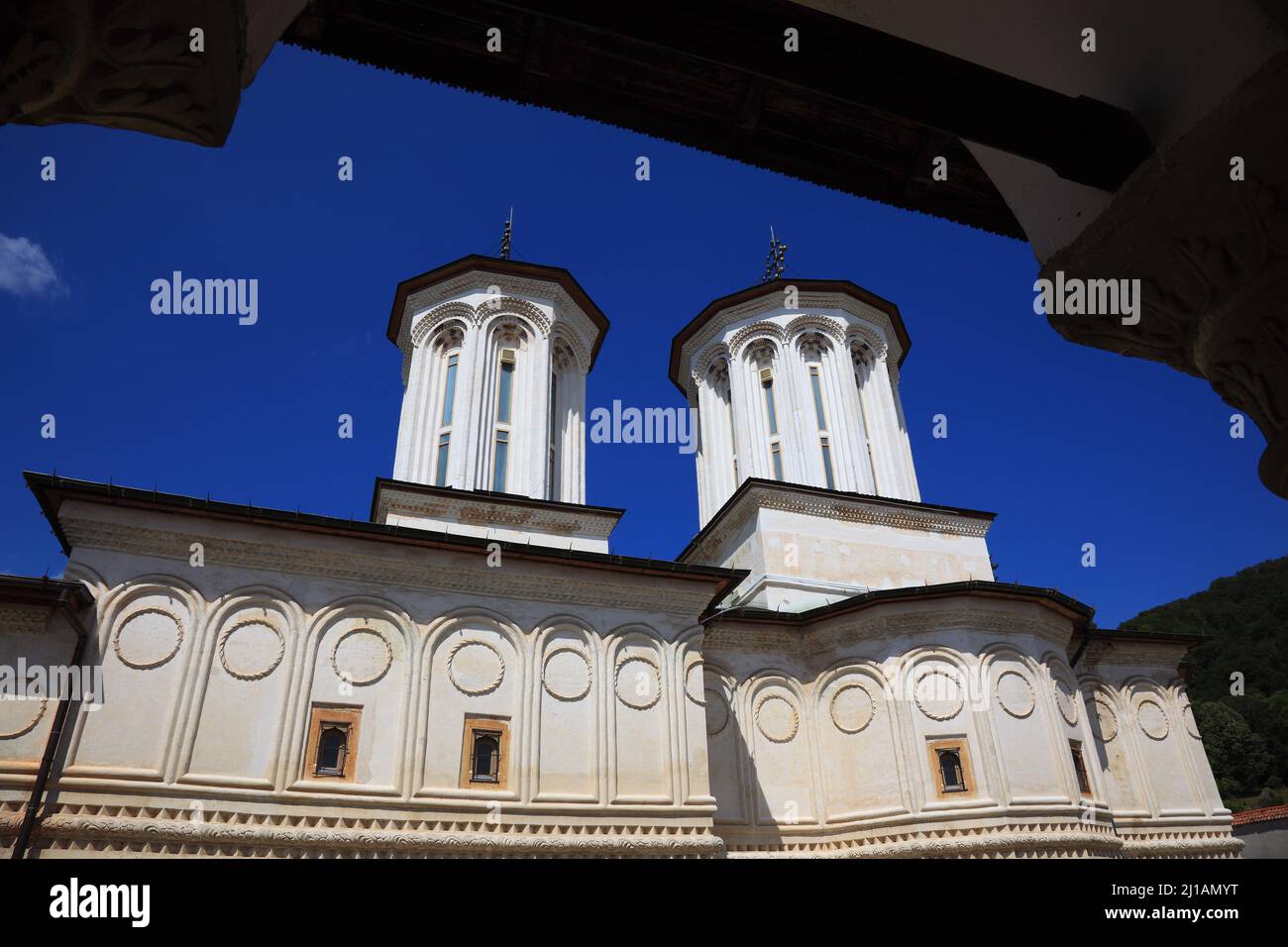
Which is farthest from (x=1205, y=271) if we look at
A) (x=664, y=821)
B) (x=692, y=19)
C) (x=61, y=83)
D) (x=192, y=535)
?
(x=192, y=535)

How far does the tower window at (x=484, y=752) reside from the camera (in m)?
10.4

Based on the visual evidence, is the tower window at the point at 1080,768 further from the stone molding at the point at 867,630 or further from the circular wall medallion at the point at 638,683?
the circular wall medallion at the point at 638,683

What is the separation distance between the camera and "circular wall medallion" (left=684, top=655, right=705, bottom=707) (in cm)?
1166

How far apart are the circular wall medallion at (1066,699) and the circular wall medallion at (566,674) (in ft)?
25.6

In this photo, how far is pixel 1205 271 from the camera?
2527 millimetres

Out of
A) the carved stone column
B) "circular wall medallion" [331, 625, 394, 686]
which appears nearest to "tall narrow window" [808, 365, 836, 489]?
"circular wall medallion" [331, 625, 394, 686]

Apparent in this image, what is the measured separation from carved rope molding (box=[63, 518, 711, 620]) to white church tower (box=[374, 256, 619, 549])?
305cm

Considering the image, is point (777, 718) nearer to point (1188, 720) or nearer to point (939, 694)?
point (939, 694)

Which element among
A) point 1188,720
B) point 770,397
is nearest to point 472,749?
point 770,397

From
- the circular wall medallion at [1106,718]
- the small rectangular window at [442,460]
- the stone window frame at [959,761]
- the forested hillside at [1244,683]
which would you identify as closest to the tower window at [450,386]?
the small rectangular window at [442,460]

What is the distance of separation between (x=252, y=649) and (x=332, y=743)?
5.20 ft
